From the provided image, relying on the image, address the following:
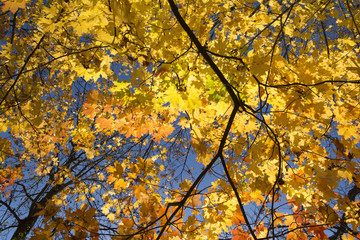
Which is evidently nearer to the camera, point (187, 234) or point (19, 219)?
point (187, 234)

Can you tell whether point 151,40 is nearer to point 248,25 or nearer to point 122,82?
point 122,82

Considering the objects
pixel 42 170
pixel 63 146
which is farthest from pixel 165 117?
pixel 63 146

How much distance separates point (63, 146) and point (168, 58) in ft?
24.4

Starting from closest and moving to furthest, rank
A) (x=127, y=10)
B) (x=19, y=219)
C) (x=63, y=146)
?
(x=127, y=10)
(x=19, y=219)
(x=63, y=146)

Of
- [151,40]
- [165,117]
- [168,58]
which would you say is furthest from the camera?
[165,117]

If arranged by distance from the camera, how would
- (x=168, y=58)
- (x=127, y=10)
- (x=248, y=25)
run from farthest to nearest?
(x=248, y=25)
(x=168, y=58)
(x=127, y=10)

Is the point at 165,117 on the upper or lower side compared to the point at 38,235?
upper

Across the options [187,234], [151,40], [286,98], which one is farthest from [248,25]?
[187,234]

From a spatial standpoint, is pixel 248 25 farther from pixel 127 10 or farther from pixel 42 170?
pixel 42 170

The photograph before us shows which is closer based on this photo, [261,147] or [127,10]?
[127,10]

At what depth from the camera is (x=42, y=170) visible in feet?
21.9

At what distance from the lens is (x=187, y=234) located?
7.66 feet

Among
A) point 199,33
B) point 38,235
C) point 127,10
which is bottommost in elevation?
point 38,235

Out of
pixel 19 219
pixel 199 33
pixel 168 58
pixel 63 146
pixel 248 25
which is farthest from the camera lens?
pixel 63 146
